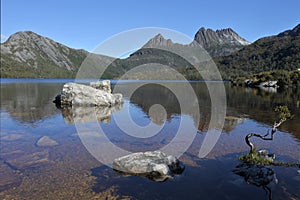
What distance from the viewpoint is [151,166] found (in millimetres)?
14336

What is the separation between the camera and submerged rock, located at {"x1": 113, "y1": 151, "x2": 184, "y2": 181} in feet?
46.0

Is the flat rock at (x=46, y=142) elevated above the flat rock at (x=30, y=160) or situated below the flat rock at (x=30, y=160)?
above

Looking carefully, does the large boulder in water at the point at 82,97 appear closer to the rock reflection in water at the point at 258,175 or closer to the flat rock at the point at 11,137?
Answer: the flat rock at the point at 11,137

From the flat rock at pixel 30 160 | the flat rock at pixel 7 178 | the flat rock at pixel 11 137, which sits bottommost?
the flat rock at pixel 7 178

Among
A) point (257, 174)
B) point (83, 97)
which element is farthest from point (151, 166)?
point (83, 97)

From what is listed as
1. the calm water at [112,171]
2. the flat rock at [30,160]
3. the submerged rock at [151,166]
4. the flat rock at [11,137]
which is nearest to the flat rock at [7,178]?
the calm water at [112,171]

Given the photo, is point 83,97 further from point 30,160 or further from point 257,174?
point 257,174

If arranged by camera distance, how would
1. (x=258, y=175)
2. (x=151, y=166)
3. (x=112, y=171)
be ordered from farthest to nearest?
(x=112, y=171) < (x=151, y=166) < (x=258, y=175)

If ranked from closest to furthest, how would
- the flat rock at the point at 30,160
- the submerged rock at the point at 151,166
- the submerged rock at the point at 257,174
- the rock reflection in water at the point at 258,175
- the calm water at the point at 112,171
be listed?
the calm water at the point at 112,171, the rock reflection in water at the point at 258,175, the submerged rock at the point at 257,174, the submerged rock at the point at 151,166, the flat rock at the point at 30,160

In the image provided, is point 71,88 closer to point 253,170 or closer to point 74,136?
point 74,136

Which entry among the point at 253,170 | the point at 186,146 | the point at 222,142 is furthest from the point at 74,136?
the point at 253,170

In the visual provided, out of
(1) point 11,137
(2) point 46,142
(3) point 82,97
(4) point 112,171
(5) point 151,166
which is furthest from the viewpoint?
(3) point 82,97

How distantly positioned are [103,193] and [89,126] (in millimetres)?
16395

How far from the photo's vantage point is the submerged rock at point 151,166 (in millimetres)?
14021
